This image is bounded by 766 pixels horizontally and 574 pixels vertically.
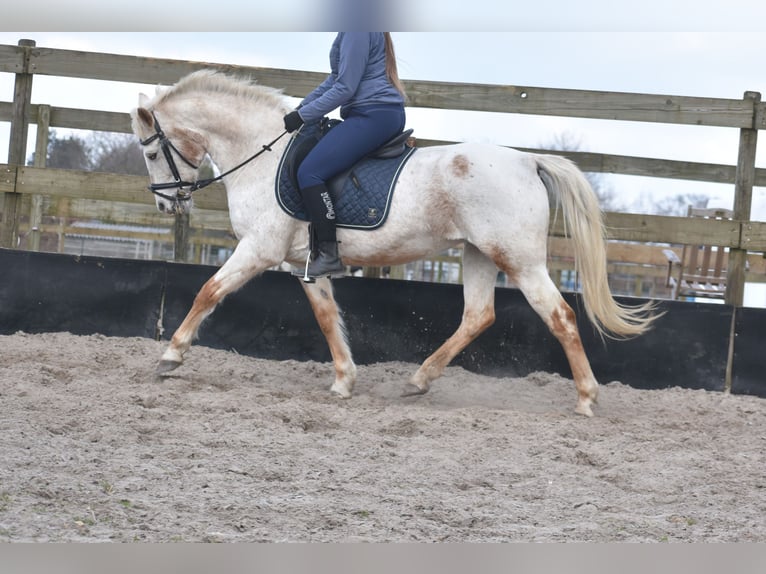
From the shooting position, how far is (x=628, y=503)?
3.10m

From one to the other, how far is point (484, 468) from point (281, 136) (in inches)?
106

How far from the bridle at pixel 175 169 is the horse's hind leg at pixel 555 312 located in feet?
5.97

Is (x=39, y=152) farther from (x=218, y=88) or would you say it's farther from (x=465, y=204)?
(x=465, y=204)

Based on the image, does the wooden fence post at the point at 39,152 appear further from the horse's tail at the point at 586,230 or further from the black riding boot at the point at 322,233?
the horse's tail at the point at 586,230

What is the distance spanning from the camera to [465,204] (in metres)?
4.94

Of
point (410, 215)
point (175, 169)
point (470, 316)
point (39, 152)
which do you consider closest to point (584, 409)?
point (470, 316)

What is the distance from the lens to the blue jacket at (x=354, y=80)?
484 centimetres

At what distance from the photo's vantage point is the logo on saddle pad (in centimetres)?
503

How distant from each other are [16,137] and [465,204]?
371 centimetres

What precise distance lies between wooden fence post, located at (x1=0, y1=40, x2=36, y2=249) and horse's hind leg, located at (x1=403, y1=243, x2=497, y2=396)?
338cm

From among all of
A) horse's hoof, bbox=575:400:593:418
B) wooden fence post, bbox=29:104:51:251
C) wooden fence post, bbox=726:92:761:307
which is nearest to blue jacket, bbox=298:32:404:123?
horse's hoof, bbox=575:400:593:418

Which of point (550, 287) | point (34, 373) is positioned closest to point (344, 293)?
point (550, 287)

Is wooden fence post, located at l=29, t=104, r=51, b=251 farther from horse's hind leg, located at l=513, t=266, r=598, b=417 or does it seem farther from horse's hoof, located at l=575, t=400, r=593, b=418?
horse's hoof, located at l=575, t=400, r=593, b=418

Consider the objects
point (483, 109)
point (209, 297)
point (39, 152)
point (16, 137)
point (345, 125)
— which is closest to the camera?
point (345, 125)
